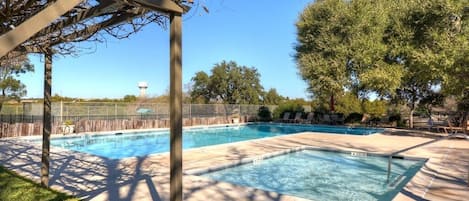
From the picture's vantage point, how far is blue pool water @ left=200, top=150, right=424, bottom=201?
A: 634 cm

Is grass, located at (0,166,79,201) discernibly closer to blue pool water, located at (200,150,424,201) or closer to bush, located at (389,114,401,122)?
blue pool water, located at (200,150,424,201)

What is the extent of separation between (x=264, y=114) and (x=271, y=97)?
11930mm

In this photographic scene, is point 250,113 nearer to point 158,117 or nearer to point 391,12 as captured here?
point 158,117

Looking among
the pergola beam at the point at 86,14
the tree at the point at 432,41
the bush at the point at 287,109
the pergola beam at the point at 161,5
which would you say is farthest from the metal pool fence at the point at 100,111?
the pergola beam at the point at 161,5

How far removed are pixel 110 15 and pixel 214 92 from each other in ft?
105

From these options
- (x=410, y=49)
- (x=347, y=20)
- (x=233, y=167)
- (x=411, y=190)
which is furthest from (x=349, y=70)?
(x=411, y=190)

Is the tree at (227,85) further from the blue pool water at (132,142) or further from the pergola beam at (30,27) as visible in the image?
the pergola beam at (30,27)

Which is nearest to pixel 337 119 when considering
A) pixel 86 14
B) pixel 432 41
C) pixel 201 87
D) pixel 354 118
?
pixel 354 118

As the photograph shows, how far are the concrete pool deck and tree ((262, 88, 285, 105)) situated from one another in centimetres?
2664

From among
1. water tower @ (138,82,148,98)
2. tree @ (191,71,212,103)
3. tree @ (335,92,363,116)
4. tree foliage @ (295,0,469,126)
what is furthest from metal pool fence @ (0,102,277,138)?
water tower @ (138,82,148,98)

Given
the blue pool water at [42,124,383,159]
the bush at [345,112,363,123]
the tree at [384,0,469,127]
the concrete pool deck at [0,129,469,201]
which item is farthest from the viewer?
the bush at [345,112,363,123]

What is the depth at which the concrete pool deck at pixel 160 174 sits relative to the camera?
4.50 m

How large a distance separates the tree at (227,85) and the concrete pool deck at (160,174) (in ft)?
82.9

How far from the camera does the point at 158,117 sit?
19.7m
